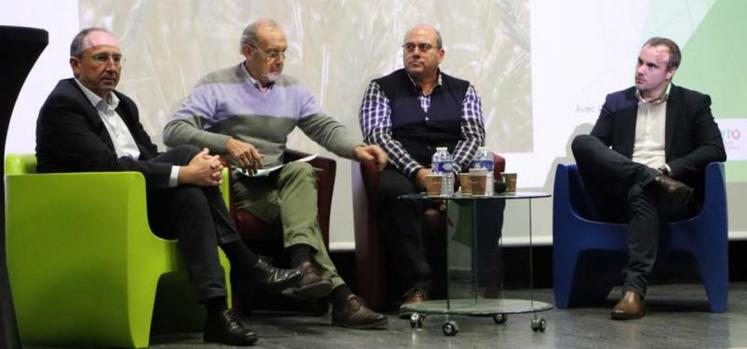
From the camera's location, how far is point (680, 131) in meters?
→ 5.34

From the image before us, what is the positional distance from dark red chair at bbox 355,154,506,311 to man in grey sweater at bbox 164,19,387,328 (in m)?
0.16

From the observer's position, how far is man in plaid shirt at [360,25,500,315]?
5.28 metres

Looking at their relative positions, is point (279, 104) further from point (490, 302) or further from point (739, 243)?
point (739, 243)

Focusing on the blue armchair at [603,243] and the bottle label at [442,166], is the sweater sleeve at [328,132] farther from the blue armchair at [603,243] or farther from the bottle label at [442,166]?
the blue armchair at [603,243]

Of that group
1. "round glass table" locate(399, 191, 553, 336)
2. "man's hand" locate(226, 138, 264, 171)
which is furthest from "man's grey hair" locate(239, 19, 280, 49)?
"round glass table" locate(399, 191, 553, 336)

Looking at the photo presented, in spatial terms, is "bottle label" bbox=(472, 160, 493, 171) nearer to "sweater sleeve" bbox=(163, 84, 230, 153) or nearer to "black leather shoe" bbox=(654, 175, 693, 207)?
"black leather shoe" bbox=(654, 175, 693, 207)

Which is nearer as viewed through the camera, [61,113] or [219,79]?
[61,113]

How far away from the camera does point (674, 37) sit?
618cm

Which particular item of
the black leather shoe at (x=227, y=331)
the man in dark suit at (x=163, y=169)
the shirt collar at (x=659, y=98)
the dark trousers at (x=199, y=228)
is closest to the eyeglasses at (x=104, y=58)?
the man in dark suit at (x=163, y=169)

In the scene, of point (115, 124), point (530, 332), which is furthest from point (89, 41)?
point (530, 332)

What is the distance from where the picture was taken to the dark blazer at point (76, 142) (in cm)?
433

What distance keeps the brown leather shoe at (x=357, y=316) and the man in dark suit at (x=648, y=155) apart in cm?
99

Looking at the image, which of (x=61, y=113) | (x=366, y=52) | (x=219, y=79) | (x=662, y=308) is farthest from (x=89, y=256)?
(x=662, y=308)

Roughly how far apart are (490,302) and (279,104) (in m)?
1.19
